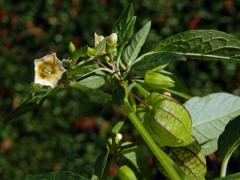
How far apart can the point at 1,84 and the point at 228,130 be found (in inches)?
104

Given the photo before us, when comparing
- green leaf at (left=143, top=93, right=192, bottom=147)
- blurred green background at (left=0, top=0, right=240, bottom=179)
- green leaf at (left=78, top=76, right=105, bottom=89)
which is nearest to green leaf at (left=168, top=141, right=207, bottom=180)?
green leaf at (left=143, top=93, right=192, bottom=147)

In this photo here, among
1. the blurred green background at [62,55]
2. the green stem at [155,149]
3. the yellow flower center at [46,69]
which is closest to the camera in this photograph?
the green stem at [155,149]

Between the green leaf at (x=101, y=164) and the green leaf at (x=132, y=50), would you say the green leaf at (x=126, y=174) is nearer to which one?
the green leaf at (x=101, y=164)

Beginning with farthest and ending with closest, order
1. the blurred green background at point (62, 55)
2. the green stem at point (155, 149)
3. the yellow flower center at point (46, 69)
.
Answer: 1. the blurred green background at point (62, 55)
2. the yellow flower center at point (46, 69)
3. the green stem at point (155, 149)

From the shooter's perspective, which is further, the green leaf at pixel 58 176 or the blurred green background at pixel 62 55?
the blurred green background at pixel 62 55

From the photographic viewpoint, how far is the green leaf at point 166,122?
69 centimetres

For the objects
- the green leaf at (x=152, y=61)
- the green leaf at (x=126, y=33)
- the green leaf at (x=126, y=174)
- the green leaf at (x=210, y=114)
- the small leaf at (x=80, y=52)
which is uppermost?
the small leaf at (x=80, y=52)

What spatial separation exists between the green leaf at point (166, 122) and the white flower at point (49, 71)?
4.6 inches

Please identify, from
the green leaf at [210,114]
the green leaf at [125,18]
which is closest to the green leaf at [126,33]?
the green leaf at [125,18]

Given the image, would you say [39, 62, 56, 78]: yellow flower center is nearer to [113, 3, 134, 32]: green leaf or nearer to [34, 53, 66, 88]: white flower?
[34, 53, 66, 88]: white flower

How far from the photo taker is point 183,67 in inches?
123

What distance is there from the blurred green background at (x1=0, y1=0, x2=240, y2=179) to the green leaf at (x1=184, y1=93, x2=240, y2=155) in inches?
76.8

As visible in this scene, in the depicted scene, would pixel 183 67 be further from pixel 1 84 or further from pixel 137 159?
pixel 137 159

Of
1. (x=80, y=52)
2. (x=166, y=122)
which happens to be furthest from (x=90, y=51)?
(x=166, y=122)
